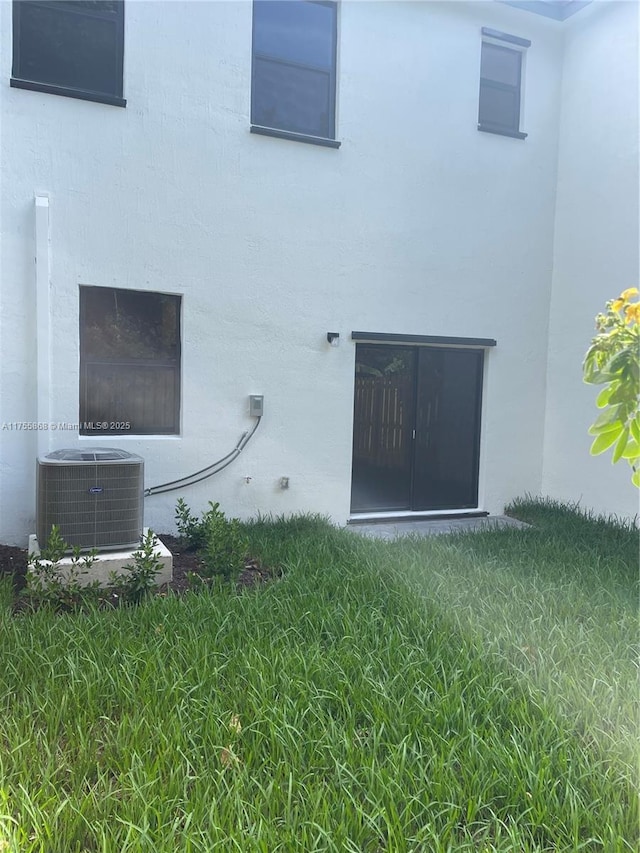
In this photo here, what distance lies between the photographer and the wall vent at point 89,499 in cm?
420

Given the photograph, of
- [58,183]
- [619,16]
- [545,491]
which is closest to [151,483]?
[58,183]

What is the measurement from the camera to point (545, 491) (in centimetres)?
750

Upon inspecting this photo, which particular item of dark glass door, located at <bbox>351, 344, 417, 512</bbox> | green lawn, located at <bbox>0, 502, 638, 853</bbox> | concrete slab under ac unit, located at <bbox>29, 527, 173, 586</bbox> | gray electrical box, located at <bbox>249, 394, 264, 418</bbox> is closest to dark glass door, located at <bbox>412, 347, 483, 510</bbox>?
dark glass door, located at <bbox>351, 344, 417, 512</bbox>

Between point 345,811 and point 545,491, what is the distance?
6.13 m

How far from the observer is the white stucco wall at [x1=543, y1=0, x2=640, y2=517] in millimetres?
6469

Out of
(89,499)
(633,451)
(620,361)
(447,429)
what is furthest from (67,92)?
(633,451)

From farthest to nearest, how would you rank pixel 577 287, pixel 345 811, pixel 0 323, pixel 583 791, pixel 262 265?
1. pixel 577 287
2. pixel 262 265
3. pixel 0 323
4. pixel 583 791
5. pixel 345 811

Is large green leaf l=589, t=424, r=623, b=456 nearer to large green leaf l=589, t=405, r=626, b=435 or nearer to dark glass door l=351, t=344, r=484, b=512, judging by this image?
large green leaf l=589, t=405, r=626, b=435

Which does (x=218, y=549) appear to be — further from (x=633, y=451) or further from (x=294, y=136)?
(x=294, y=136)

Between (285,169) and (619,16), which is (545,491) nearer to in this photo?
(285,169)

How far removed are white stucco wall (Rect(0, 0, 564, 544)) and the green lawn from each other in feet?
7.39

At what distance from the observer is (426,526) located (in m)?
6.55

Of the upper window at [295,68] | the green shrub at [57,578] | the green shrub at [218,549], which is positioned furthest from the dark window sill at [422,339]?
the green shrub at [57,578]

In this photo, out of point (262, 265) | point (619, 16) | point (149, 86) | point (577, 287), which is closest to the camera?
point (149, 86)
